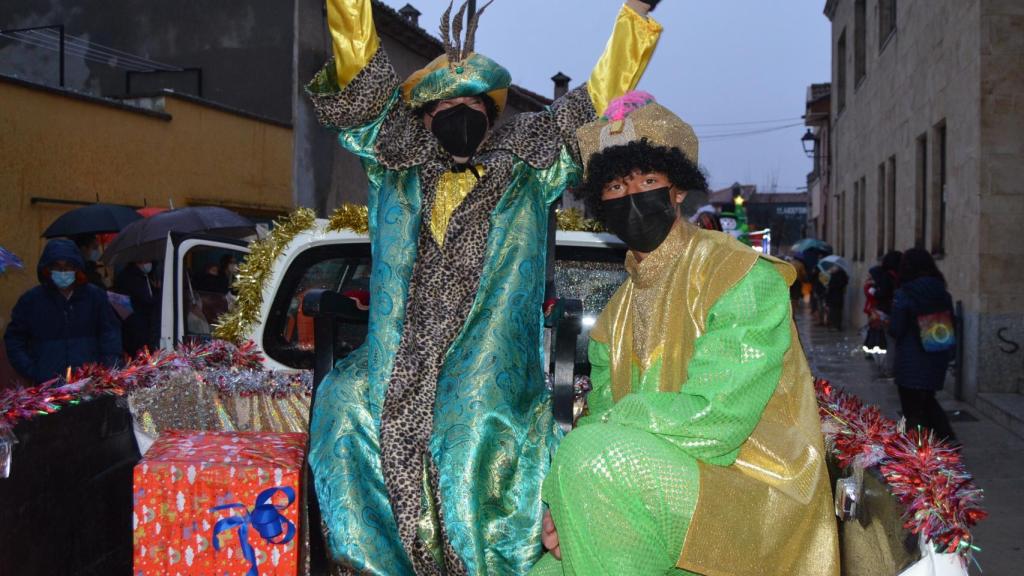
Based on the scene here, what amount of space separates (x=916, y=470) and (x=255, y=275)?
2573 millimetres

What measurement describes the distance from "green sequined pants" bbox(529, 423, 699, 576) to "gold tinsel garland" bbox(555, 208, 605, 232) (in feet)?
6.23

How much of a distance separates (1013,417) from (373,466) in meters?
6.56

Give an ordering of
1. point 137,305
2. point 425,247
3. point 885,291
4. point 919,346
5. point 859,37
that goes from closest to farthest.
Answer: point 425,247 < point 919,346 < point 137,305 < point 885,291 < point 859,37

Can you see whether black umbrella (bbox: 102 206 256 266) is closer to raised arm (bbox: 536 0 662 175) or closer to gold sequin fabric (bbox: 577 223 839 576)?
raised arm (bbox: 536 0 662 175)

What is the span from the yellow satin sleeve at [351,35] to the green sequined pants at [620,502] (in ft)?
5.01

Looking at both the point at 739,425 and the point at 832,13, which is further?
the point at 832,13

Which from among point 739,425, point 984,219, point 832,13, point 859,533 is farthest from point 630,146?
point 832,13

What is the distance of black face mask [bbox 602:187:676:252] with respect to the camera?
2.28 meters

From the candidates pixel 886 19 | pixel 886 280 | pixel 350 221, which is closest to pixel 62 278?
pixel 350 221

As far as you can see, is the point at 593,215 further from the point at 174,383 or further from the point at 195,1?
the point at 195,1

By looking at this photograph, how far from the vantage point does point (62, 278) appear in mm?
5652

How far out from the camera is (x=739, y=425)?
195 centimetres

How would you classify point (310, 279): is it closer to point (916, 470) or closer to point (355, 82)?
point (355, 82)

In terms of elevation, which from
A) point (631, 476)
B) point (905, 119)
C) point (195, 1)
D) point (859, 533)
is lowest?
point (859, 533)
